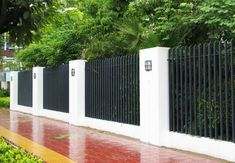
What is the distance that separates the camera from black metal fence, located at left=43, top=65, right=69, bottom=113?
682 inches

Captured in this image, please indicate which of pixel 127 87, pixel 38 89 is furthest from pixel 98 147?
pixel 38 89

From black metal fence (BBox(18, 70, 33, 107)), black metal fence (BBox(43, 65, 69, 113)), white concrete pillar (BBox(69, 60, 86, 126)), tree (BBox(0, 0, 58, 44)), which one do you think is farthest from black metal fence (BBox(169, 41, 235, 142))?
black metal fence (BBox(18, 70, 33, 107))

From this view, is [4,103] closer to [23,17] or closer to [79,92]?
[79,92]

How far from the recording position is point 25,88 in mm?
23391

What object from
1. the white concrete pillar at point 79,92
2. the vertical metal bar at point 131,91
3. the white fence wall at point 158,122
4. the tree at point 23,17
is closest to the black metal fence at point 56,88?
the white concrete pillar at point 79,92

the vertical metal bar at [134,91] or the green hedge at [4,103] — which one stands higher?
the vertical metal bar at [134,91]

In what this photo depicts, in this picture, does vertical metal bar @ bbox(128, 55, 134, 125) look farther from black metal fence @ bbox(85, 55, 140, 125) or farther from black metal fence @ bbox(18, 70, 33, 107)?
black metal fence @ bbox(18, 70, 33, 107)

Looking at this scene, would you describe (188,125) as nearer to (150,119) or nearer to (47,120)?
(150,119)

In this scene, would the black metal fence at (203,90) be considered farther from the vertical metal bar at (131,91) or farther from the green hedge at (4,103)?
the green hedge at (4,103)

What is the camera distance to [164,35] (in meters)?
11.7

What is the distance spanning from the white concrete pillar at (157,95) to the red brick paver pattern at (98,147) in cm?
40

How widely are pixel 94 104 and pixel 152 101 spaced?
4242 millimetres

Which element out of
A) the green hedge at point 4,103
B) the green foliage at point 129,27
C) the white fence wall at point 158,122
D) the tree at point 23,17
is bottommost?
the green hedge at point 4,103

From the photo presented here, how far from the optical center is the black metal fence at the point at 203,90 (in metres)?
8.52
